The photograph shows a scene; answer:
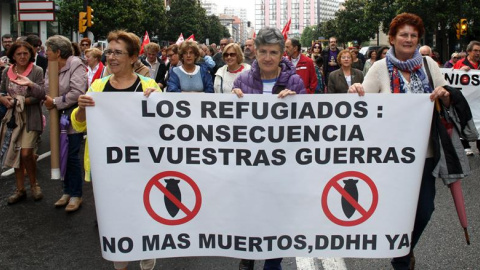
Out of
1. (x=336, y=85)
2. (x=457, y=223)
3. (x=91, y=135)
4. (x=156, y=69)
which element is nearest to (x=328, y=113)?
(x=91, y=135)

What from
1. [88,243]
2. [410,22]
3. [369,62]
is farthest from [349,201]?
[369,62]

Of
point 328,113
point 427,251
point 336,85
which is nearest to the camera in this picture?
point 328,113

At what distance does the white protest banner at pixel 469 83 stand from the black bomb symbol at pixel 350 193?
5461 millimetres

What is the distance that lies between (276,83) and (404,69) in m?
0.83

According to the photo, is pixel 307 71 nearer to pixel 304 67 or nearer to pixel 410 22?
pixel 304 67

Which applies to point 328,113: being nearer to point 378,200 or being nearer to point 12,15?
point 378,200

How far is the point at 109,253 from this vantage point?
11.0 ft

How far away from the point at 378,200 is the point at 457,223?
2.51 meters

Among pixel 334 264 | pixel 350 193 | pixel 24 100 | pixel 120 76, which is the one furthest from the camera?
pixel 24 100

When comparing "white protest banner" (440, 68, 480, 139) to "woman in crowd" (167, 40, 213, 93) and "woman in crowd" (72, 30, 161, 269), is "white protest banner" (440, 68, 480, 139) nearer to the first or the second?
"woman in crowd" (167, 40, 213, 93)

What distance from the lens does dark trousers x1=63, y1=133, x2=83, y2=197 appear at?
6.03 meters

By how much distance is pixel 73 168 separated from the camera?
6098 mm

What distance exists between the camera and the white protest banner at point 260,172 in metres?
3.31

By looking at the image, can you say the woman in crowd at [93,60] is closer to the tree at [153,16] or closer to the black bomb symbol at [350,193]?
the black bomb symbol at [350,193]
